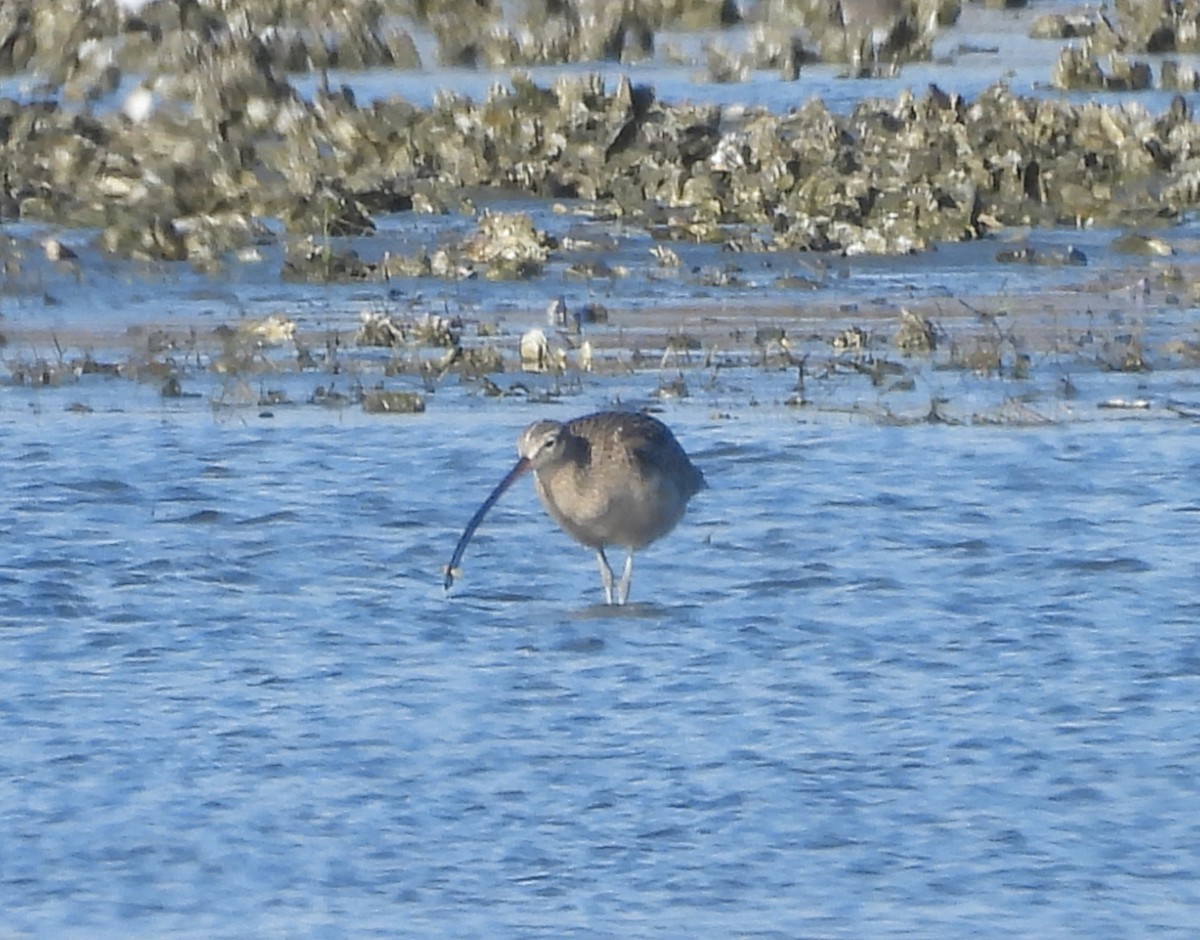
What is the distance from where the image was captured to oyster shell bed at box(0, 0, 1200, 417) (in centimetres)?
1334

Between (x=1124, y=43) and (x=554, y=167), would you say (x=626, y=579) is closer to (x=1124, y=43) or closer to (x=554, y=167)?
(x=554, y=167)

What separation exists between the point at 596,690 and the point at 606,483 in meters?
1.55

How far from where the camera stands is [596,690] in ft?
27.3

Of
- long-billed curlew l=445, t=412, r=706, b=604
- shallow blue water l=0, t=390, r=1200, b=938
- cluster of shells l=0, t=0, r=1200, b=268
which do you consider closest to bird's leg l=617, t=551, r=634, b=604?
long-billed curlew l=445, t=412, r=706, b=604

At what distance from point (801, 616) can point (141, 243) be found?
764 centimetres

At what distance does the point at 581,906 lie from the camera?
6.49 metres

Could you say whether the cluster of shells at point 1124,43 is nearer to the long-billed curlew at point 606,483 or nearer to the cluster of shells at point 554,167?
the cluster of shells at point 554,167

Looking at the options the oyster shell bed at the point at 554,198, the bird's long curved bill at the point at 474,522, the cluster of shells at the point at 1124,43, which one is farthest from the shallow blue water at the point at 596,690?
the cluster of shells at the point at 1124,43

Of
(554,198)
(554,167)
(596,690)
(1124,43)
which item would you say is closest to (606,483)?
(596,690)

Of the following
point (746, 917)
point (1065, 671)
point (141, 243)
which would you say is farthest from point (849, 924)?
point (141, 243)

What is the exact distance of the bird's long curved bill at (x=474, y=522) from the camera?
31.1ft

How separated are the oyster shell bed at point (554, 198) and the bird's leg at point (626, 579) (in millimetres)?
2580

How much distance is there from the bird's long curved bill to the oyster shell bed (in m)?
2.52

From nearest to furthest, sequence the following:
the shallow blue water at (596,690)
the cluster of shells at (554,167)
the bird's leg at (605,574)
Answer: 1. the shallow blue water at (596,690)
2. the bird's leg at (605,574)
3. the cluster of shells at (554,167)
